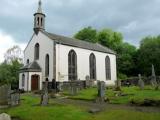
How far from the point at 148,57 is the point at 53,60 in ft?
104

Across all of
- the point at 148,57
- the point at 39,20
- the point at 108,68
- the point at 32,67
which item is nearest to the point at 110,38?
the point at 148,57

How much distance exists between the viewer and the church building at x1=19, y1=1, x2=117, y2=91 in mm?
37094

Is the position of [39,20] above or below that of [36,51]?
above

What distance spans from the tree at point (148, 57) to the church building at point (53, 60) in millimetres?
17628

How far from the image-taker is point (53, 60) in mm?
36656

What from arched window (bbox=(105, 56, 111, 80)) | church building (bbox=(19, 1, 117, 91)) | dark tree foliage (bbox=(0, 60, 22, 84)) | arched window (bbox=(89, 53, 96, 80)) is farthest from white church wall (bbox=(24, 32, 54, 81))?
arched window (bbox=(105, 56, 111, 80))

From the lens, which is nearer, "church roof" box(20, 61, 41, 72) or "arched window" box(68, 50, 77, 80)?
"church roof" box(20, 61, 41, 72)

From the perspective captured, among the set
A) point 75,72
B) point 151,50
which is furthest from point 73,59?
point 151,50

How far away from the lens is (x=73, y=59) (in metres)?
40.2

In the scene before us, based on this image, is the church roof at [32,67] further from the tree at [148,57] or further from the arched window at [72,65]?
the tree at [148,57]

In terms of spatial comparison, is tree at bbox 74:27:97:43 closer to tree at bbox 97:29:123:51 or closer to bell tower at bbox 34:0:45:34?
tree at bbox 97:29:123:51

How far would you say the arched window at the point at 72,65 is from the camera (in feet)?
128

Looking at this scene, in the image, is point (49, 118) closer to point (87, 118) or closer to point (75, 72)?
point (87, 118)

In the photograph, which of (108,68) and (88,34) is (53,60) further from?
(88,34)
